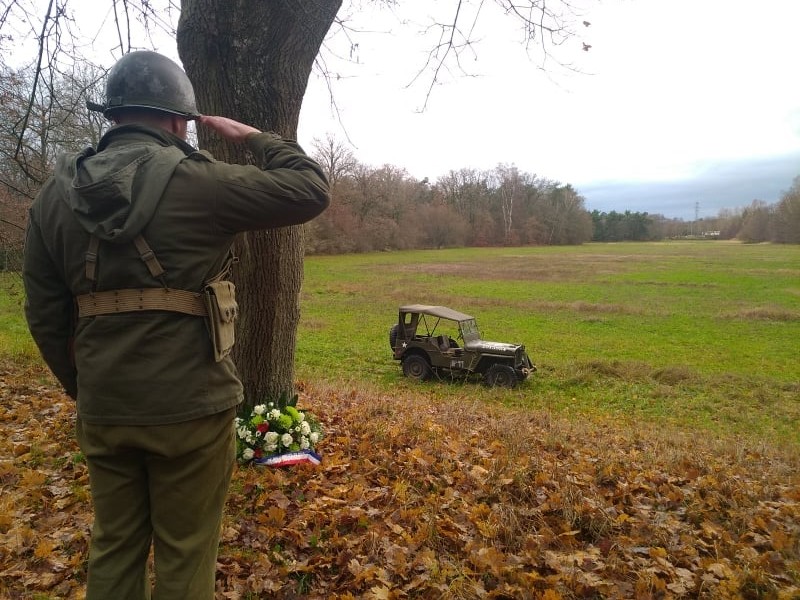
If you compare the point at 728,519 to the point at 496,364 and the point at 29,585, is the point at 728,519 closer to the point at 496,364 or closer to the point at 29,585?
the point at 29,585

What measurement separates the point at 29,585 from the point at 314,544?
1.52 m

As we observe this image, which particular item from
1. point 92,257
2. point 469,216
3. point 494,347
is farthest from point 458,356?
point 469,216

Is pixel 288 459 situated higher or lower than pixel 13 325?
higher

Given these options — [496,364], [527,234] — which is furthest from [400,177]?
[496,364]

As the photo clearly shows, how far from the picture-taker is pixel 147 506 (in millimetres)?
2119

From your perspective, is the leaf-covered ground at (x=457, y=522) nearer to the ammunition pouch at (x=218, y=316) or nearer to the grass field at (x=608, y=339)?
the ammunition pouch at (x=218, y=316)

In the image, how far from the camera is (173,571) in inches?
80.6

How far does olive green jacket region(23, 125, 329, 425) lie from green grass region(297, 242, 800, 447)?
9.51 metres

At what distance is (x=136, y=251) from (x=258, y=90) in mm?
2516

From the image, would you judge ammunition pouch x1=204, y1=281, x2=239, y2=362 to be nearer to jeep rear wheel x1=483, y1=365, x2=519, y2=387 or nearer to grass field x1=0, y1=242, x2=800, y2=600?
grass field x1=0, y1=242, x2=800, y2=600

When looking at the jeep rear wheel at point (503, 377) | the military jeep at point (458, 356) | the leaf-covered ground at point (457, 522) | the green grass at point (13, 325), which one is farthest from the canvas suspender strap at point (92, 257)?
the military jeep at point (458, 356)

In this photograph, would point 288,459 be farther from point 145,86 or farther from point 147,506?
point 145,86

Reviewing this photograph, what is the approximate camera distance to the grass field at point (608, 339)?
1134 cm

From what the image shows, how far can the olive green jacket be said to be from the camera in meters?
1.89
